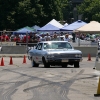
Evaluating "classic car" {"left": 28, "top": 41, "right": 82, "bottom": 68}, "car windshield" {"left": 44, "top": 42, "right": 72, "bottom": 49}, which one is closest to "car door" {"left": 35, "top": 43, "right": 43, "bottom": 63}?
"classic car" {"left": 28, "top": 41, "right": 82, "bottom": 68}

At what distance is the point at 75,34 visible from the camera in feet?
139

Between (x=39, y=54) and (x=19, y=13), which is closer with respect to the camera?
(x=39, y=54)

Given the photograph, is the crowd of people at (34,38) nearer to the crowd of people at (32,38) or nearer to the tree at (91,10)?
the crowd of people at (32,38)

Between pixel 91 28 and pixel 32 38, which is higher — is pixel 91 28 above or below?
above

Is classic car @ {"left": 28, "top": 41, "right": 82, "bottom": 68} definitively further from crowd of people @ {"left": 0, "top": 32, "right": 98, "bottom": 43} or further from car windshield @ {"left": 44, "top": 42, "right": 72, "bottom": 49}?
crowd of people @ {"left": 0, "top": 32, "right": 98, "bottom": 43}

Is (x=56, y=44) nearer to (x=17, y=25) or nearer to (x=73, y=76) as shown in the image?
(x=73, y=76)

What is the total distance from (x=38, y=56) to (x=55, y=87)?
Result: 9955mm

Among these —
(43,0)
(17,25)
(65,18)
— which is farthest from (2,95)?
(65,18)

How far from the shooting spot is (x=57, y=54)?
23984mm

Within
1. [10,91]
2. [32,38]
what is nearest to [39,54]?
[10,91]

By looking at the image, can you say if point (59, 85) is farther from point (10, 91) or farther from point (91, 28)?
point (91, 28)

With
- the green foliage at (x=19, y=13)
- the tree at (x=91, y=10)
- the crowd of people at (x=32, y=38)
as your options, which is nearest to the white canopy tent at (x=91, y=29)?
the crowd of people at (x=32, y=38)

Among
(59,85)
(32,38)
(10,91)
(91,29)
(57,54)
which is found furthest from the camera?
(91,29)

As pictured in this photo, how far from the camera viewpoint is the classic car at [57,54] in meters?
24.0
